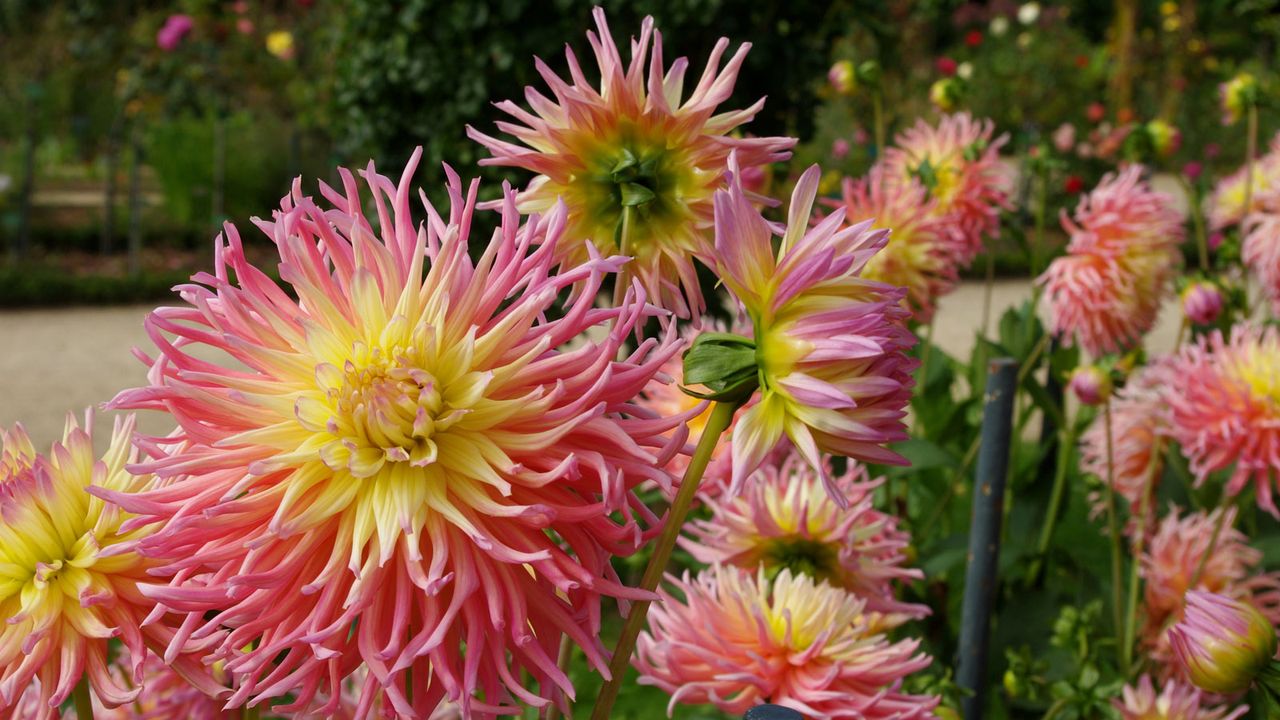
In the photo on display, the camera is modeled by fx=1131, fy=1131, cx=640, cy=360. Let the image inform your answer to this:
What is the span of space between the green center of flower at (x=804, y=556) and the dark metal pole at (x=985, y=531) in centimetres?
22

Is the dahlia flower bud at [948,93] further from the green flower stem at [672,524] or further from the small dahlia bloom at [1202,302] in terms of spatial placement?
the green flower stem at [672,524]

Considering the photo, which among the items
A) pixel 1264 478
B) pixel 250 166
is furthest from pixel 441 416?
pixel 250 166

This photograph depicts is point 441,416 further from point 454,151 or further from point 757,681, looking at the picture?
point 454,151

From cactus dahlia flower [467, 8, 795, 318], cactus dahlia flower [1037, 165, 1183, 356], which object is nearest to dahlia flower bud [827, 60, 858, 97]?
cactus dahlia flower [1037, 165, 1183, 356]

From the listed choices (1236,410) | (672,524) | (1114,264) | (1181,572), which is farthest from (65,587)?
(1114,264)

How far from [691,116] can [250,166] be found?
770cm

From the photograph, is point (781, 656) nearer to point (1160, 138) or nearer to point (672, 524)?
point (672, 524)

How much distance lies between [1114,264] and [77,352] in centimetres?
491

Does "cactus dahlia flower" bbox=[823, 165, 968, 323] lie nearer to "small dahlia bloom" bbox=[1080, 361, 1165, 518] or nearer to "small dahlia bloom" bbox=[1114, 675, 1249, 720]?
"small dahlia bloom" bbox=[1080, 361, 1165, 518]

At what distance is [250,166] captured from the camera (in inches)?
299

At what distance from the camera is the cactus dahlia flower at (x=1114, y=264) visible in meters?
1.35

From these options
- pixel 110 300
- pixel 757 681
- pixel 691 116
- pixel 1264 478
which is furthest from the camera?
pixel 110 300

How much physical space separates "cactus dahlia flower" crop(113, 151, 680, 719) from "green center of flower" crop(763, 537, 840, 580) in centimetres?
45

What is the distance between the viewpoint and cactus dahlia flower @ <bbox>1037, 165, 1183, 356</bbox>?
135 cm
